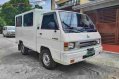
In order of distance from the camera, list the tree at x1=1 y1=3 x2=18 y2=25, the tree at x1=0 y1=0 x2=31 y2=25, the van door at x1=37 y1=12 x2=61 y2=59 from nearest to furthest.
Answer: the van door at x1=37 y1=12 x2=61 y2=59 < the tree at x1=1 y1=3 x2=18 y2=25 < the tree at x1=0 y1=0 x2=31 y2=25

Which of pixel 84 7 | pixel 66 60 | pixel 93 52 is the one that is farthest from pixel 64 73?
pixel 84 7

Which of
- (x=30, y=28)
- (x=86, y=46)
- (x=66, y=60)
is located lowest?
(x=66, y=60)

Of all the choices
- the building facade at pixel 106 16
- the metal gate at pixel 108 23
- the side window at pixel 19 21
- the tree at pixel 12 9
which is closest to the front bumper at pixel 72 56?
the side window at pixel 19 21

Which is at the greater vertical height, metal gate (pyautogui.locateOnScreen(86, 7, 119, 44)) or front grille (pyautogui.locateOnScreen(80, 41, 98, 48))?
metal gate (pyautogui.locateOnScreen(86, 7, 119, 44))

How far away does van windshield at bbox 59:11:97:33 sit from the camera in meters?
5.65

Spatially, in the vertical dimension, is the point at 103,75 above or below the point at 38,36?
below

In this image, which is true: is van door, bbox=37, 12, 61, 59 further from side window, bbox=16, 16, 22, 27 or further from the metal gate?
the metal gate

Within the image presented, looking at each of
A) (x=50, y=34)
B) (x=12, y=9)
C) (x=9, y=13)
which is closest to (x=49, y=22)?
(x=50, y=34)

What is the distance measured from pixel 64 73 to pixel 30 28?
8.81ft

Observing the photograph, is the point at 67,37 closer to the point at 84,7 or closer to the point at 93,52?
the point at 93,52

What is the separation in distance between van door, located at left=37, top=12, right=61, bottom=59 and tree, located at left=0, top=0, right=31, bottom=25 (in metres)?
34.5

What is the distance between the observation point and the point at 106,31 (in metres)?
13.5

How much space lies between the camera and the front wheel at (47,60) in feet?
19.8

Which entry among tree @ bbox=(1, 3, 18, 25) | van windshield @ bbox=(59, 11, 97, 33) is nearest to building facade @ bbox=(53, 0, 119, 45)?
van windshield @ bbox=(59, 11, 97, 33)
